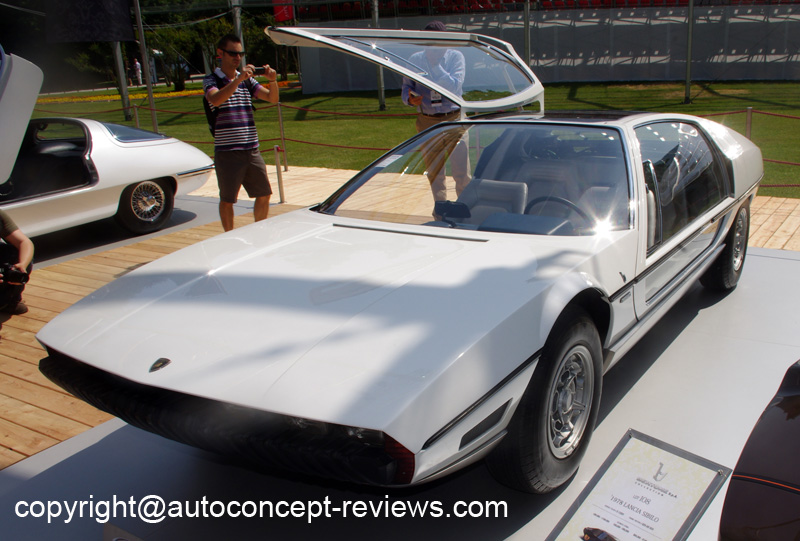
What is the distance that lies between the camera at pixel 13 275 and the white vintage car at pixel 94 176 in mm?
1315

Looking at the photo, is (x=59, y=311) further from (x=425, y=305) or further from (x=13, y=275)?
(x=425, y=305)

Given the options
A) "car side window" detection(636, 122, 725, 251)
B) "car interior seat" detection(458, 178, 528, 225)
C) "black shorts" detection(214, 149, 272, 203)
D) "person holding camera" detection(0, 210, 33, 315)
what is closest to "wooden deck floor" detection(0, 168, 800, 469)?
"person holding camera" detection(0, 210, 33, 315)

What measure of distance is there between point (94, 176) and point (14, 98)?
285cm

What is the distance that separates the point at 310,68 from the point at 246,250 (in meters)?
28.7

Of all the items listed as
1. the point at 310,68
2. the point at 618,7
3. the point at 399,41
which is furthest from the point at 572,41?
the point at 399,41

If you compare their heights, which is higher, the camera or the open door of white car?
the open door of white car

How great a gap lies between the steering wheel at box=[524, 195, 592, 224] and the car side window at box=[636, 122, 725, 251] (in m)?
0.33

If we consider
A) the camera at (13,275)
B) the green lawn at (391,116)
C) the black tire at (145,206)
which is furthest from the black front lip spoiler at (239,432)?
the green lawn at (391,116)

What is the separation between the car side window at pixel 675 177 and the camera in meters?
3.07

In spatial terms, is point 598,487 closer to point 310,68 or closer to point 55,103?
point 55,103

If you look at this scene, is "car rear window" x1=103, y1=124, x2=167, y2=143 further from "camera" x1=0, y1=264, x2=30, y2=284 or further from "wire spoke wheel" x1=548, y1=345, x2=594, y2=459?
"wire spoke wheel" x1=548, y1=345, x2=594, y2=459

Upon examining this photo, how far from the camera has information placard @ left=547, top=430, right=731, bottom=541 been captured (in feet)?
6.65

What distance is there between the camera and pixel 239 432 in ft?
6.15

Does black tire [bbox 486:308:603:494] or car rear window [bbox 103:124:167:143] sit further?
car rear window [bbox 103:124:167:143]
